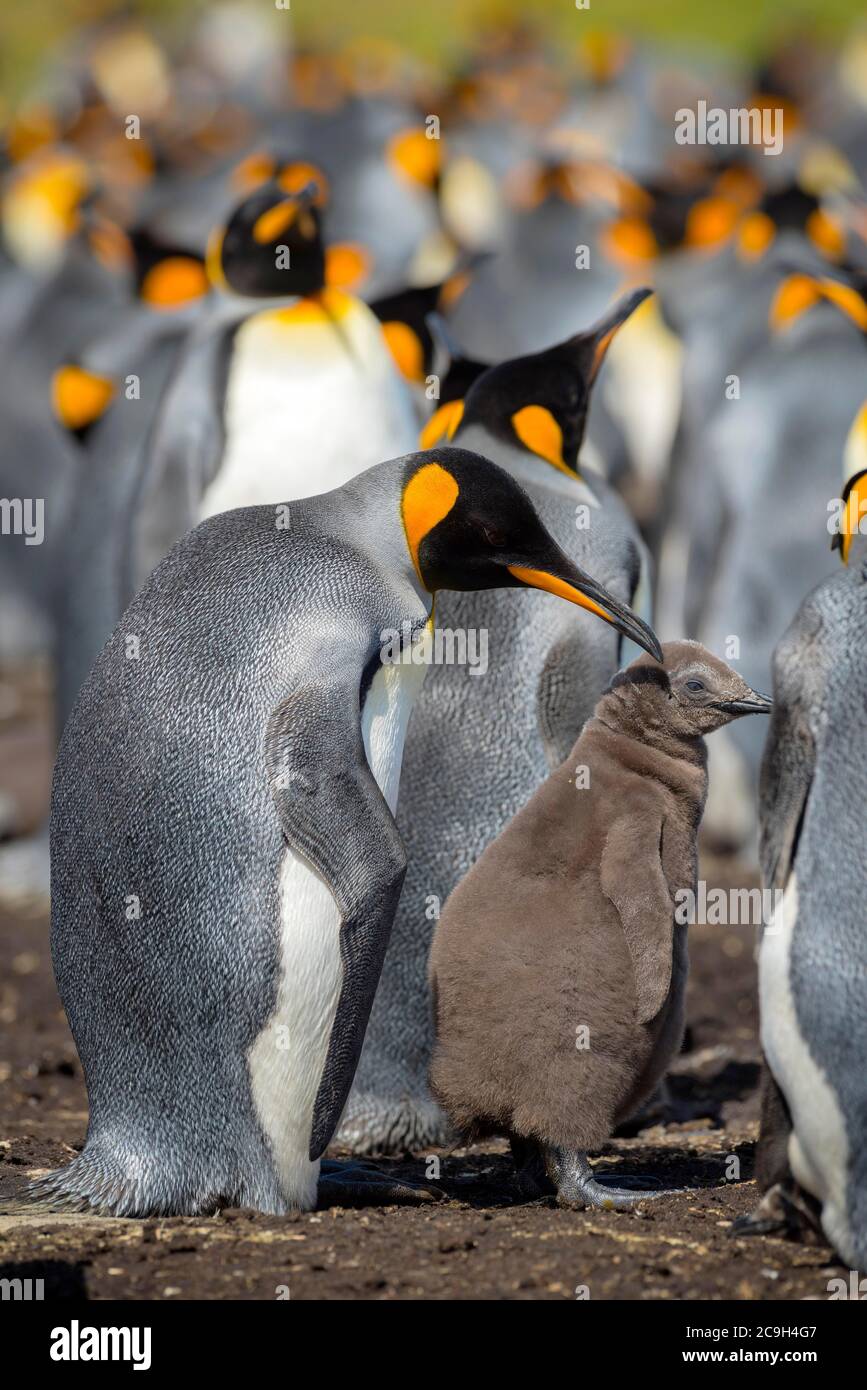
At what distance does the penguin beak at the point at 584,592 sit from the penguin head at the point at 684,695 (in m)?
0.06

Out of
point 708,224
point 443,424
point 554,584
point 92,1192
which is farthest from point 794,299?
point 92,1192

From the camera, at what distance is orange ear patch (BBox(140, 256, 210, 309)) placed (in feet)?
29.7

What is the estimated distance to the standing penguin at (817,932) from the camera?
3137 millimetres

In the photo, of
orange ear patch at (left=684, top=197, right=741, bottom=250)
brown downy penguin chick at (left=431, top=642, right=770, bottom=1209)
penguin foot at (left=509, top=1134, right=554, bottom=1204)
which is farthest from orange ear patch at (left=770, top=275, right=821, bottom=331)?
penguin foot at (left=509, top=1134, right=554, bottom=1204)

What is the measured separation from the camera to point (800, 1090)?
3188mm

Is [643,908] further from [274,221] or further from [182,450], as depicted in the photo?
[274,221]

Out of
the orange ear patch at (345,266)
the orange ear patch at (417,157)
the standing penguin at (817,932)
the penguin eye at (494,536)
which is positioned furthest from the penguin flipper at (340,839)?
the orange ear patch at (417,157)

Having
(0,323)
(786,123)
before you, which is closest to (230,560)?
(0,323)

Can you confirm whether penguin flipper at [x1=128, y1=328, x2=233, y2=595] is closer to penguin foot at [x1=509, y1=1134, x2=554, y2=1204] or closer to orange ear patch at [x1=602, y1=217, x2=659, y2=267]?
penguin foot at [x1=509, y1=1134, x2=554, y2=1204]

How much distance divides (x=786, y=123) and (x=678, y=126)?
2849 millimetres

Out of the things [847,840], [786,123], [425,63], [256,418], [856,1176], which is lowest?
[856,1176]

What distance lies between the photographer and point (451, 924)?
372 centimetres

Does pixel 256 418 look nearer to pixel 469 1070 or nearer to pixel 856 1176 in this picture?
pixel 469 1070

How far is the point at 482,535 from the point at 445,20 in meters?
31.1
